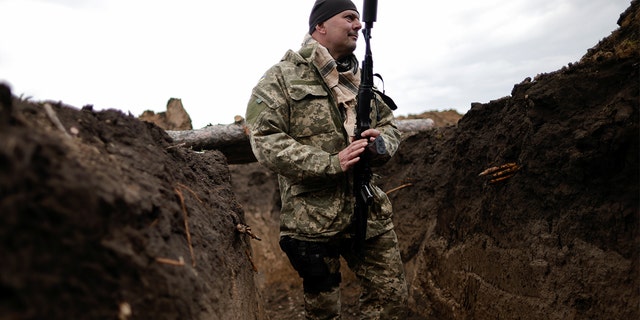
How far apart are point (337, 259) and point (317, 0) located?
1942mm

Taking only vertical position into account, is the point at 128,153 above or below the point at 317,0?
below

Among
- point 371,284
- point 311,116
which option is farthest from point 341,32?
point 371,284

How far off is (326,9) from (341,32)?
21cm

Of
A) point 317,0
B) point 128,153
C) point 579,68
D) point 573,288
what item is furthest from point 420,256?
point 128,153

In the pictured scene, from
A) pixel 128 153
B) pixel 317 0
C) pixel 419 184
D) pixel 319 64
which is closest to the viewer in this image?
pixel 128 153

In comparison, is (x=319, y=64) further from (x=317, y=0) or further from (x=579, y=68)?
(x=579, y=68)

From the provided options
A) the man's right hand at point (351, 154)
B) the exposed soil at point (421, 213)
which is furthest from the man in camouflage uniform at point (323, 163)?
the exposed soil at point (421, 213)

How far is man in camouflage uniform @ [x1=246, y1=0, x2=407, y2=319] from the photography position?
11.2ft

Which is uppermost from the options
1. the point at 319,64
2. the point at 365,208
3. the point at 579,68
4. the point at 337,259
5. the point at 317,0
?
the point at 317,0

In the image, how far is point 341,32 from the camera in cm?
376

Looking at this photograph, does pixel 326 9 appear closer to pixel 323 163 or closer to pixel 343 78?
pixel 343 78

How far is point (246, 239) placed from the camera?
13.5ft

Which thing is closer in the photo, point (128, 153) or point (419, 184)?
point (128, 153)

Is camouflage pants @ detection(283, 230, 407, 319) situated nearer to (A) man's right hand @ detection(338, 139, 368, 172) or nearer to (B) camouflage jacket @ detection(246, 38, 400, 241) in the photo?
(B) camouflage jacket @ detection(246, 38, 400, 241)
